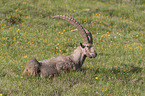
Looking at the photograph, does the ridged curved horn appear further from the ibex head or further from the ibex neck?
the ibex neck

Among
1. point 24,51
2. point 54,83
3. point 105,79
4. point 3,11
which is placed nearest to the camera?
point 54,83

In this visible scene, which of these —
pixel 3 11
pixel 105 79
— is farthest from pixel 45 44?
pixel 3 11

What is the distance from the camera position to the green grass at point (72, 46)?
6.33 metres

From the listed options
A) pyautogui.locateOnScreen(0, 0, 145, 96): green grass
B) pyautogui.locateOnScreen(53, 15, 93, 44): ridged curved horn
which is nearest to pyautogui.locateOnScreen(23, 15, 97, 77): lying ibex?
pyautogui.locateOnScreen(53, 15, 93, 44): ridged curved horn

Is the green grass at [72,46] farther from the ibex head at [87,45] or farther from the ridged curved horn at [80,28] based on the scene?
the ridged curved horn at [80,28]

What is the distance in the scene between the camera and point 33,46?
10344 millimetres

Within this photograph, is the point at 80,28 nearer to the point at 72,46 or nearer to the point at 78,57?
the point at 78,57

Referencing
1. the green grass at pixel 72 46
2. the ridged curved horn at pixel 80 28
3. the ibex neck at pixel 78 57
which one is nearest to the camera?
the green grass at pixel 72 46

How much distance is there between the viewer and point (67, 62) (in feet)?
23.1

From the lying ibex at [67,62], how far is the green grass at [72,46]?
23cm

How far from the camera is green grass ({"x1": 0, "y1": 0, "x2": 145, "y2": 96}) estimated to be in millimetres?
6328

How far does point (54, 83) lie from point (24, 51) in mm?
3918

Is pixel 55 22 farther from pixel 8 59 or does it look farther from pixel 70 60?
pixel 70 60

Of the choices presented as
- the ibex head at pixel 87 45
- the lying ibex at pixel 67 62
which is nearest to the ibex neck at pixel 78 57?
the lying ibex at pixel 67 62
